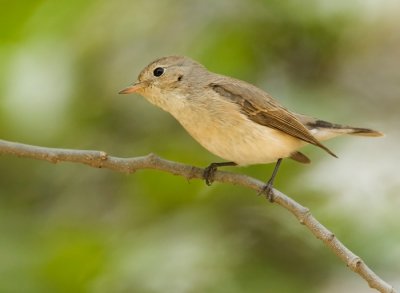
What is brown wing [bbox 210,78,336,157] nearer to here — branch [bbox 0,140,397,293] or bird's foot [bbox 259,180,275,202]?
bird's foot [bbox 259,180,275,202]

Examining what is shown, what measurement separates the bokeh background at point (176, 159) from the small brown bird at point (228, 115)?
0.43ft

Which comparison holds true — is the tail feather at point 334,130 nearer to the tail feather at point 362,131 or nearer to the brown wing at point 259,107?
the tail feather at point 362,131

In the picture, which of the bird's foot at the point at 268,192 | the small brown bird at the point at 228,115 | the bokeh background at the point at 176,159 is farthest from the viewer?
the small brown bird at the point at 228,115

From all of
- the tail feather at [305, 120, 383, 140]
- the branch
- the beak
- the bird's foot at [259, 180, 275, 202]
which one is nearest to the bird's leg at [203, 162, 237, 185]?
the bird's foot at [259, 180, 275, 202]

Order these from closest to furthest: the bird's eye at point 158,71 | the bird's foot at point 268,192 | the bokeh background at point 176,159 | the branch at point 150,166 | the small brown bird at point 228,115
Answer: the branch at point 150,166, the bird's foot at point 268,192, the bokeh background at point 176,159, the small brown bird at point 228,115, the bird's eye at point 158,71

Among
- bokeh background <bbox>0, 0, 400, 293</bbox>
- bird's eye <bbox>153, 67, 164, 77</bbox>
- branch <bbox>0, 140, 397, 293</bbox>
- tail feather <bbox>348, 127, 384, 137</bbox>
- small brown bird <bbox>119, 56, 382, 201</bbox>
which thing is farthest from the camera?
tail feather <bbox>348, 127, 384, 137</bbox>

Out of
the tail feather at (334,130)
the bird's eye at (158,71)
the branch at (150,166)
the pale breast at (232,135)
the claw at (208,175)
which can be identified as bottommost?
the branch at (150,166)

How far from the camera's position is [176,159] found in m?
3.40

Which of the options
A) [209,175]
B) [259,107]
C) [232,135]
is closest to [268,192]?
[209,175]

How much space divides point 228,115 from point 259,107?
226 millimetres

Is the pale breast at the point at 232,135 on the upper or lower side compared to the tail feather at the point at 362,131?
lower

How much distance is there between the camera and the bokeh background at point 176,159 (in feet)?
10.5

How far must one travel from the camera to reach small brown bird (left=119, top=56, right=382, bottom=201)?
3.31 m

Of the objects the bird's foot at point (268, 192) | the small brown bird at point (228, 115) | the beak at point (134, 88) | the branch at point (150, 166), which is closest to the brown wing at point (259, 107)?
the small brown bird at point (228, 115)
